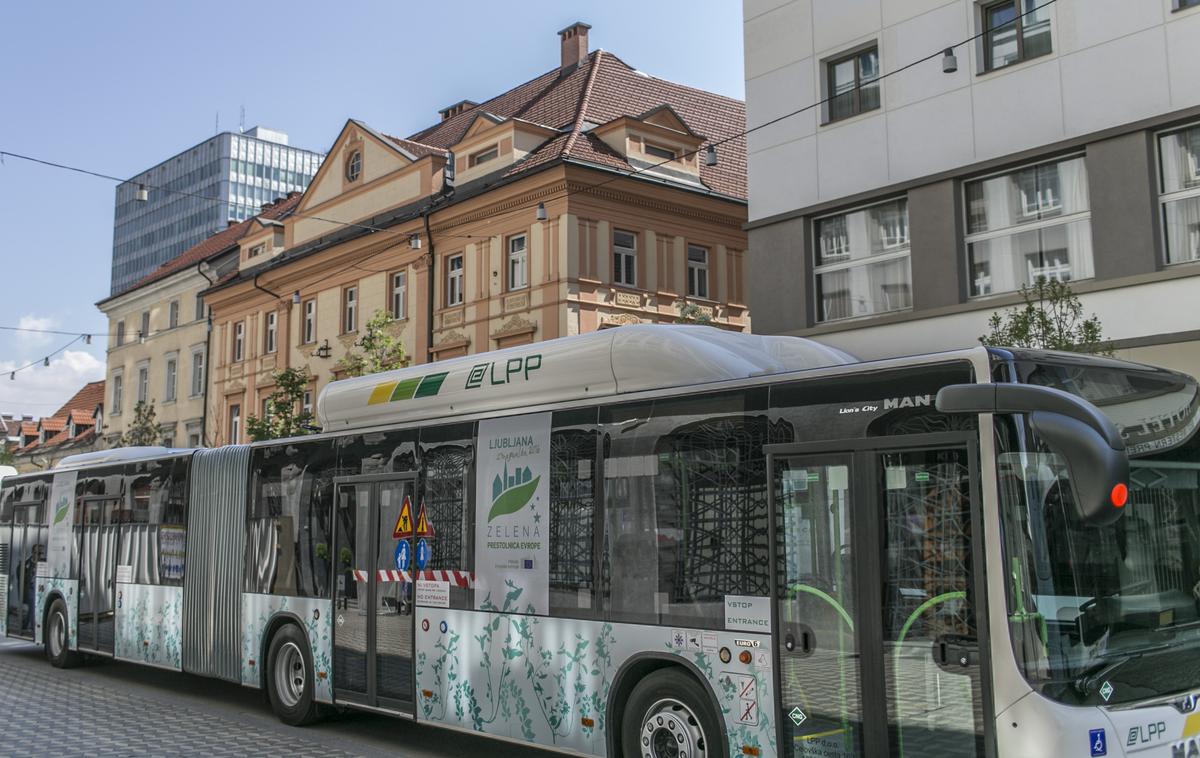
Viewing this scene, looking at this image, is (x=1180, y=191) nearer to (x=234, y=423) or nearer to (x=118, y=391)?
(x=234, y=423)

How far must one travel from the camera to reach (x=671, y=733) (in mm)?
7340

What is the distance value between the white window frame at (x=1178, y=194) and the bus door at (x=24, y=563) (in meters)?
16.0

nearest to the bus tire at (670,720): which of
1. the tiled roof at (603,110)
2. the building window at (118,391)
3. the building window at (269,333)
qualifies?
the tiled roof at (603,110)

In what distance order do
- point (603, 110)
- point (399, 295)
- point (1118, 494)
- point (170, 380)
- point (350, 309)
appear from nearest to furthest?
point (1118, 494)
point (603, 110)
point (399, 295)
point (350, 309)
point (170, 380)

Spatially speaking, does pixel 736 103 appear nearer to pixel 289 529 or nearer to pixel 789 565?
pixel 289 529

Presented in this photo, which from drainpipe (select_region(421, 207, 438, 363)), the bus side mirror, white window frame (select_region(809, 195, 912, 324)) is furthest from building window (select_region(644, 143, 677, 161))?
the bus side mirror

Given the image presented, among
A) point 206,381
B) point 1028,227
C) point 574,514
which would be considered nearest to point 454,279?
point 206,381

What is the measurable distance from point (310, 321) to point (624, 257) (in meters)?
13.4

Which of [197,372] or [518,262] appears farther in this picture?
[197,372]

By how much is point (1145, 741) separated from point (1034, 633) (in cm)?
77

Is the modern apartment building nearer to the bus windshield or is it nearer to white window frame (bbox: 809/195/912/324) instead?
white window frame (bbox: 809/195/912/324)

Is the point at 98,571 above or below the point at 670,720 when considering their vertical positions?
above

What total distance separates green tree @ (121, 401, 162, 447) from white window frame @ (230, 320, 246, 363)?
4.99 metres

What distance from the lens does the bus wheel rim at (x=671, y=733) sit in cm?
718
